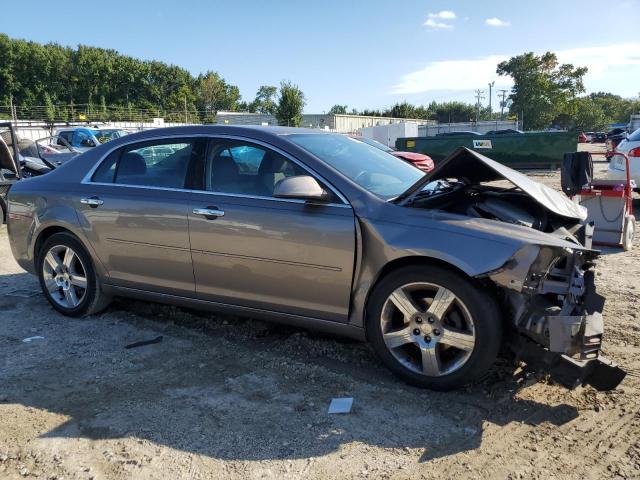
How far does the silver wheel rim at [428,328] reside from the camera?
319 cm

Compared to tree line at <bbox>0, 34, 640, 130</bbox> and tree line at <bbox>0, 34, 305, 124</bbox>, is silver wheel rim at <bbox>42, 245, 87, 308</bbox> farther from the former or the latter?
tree line at <bbox>0, 34, 305, 124</bbox>

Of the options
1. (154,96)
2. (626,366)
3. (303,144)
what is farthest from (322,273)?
(154,96)

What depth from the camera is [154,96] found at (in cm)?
9406

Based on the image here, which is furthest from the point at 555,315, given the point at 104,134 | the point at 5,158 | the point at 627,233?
the point at 104,134

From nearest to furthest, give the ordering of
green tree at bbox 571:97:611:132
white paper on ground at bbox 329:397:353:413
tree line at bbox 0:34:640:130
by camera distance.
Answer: white paper on ground at bbox 329:397:353:413
tree line at bbox 0:34:640:130
green tree at bbox 571:97:611:132

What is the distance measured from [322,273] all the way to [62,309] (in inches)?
106

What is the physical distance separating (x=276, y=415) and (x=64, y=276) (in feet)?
8.99

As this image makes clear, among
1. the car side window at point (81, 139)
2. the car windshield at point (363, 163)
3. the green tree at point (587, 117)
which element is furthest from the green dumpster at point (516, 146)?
the green tree at point (587, 117)

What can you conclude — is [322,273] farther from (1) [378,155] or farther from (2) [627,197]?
(2) [627,197]

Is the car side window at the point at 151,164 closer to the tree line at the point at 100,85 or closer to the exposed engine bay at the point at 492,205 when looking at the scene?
the exposed engine bay at the point at 492,205

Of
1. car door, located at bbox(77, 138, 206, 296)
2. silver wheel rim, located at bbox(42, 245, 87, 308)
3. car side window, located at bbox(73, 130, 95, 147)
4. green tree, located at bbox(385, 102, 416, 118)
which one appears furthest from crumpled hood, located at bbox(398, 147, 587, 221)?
green tree, located at bbox(385, 102, 416, 118)

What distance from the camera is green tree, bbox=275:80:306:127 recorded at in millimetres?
51000

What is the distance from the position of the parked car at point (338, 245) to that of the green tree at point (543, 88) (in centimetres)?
7553

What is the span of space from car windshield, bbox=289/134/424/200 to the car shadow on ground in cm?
123
